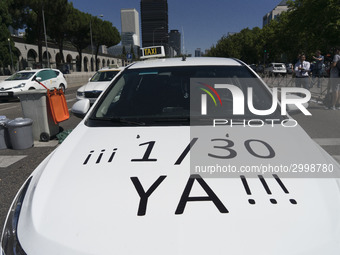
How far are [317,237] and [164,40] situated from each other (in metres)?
89.3

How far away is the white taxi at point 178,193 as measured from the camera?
4.57ft

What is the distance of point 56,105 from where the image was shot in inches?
282

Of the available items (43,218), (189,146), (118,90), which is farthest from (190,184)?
(118,90)

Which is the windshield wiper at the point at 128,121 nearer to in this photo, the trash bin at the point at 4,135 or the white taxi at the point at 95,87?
the trash bin at the point at 4,135

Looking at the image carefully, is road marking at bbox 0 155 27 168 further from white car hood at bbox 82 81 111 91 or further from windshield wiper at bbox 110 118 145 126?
white car hood at bbox 82 81 111 91

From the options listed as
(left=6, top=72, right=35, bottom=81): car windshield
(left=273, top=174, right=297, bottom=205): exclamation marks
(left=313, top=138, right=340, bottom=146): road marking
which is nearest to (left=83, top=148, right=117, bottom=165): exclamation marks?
(left=273, top=174, right=297, bottom=205): exclamation marks

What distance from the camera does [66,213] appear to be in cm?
161

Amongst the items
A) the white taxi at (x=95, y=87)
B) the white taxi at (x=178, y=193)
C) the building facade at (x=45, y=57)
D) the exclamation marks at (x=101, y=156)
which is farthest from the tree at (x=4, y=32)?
the exclamation marks at (x=101, y=156)

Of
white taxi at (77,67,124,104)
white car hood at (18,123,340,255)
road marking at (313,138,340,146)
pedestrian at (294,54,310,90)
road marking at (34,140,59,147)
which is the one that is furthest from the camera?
pedestrian at (294,54,310,90)

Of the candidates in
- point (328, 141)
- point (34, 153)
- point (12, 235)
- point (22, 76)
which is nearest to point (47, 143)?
point (34, 153)

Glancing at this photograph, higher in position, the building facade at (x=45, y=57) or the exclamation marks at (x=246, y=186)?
the building facade at (x=45, y=57)

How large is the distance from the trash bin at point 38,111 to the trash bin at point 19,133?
1.62 feet

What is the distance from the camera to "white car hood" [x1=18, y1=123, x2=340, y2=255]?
137 centimetres

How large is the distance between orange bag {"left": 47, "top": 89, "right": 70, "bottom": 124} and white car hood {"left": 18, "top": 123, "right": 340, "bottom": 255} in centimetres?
524
